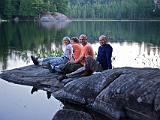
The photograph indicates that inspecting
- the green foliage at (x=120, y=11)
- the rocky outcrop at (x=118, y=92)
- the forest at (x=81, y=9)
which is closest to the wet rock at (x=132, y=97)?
the rocky outcrop at (x=118, y=92)

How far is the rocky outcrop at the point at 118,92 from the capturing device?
1218 cm

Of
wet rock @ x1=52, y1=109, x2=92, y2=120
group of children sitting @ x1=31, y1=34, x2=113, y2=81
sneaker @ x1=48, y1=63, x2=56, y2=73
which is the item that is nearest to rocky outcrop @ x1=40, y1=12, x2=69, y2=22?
sneaker @ x1=48, y1=63, x2=56, y2=73

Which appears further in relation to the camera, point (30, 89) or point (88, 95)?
point (30, 89)

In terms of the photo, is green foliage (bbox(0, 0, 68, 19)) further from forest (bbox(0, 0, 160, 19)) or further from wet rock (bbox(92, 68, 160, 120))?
wet rock (bbox(92, 68, 160, 120))

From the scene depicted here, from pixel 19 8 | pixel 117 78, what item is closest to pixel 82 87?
pixel 117 78

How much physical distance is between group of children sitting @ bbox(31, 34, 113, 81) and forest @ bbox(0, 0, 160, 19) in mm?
100391

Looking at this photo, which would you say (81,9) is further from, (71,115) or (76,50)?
(71,115)

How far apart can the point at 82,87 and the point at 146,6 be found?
14965cm

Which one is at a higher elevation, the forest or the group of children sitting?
the group of children sitting

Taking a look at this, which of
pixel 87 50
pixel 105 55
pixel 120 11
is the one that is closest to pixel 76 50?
pixel 87 50

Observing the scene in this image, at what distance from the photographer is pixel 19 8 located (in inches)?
4865

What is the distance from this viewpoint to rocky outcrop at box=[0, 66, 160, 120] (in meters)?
12.2

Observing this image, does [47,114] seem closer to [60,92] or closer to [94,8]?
[60,92]

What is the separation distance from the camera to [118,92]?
13289 mm
